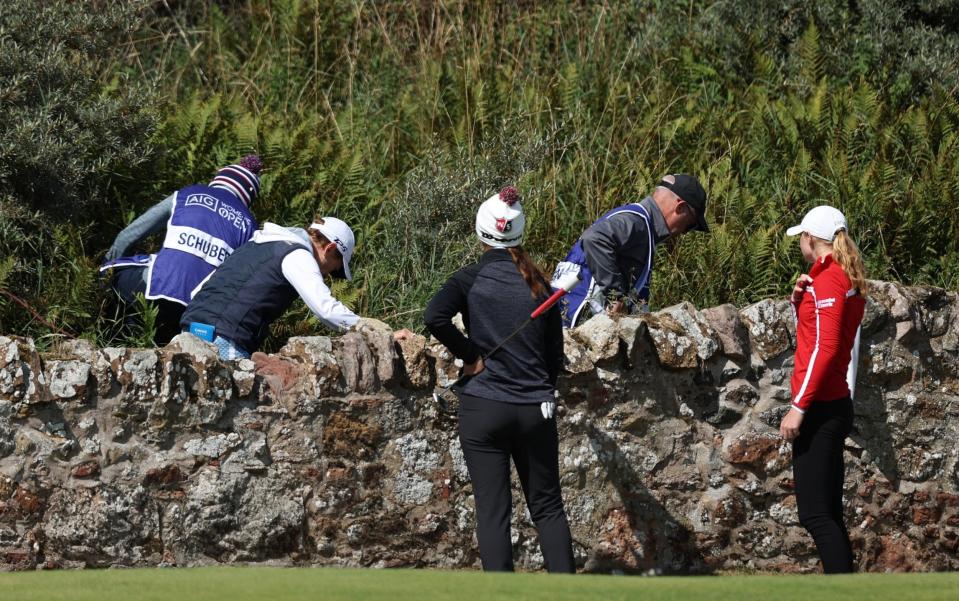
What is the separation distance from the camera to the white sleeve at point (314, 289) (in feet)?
21.4

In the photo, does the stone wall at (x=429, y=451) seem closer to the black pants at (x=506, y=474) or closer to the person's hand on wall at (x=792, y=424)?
the black pants at (x=506, y=474)

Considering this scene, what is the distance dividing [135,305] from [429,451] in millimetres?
2541

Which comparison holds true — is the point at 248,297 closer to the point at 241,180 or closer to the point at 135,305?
the point at 135,305

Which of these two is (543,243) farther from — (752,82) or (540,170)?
(752,82)

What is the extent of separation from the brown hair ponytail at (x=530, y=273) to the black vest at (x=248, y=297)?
1.37m

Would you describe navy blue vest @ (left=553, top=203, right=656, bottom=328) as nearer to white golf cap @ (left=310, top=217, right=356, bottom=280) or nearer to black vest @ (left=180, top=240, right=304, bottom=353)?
white golf cap @ (left=310, top=217, right=356, bottom=280)

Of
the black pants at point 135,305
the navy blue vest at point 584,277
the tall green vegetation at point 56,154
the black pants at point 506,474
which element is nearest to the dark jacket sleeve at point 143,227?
the black pants at point 135,305

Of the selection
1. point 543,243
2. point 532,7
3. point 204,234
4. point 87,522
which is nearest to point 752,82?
point 532,7

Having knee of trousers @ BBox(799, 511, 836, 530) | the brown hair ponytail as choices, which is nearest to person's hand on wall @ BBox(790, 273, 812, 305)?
knee of trousers @ BBox(799, 511, 836, 530)

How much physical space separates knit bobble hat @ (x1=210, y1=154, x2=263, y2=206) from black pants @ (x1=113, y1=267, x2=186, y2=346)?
77cm

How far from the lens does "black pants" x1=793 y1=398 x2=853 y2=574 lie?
6.16m

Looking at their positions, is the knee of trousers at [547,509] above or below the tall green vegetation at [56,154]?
below

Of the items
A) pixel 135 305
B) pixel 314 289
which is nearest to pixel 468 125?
pixel 135 305

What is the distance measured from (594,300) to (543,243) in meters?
2.85
